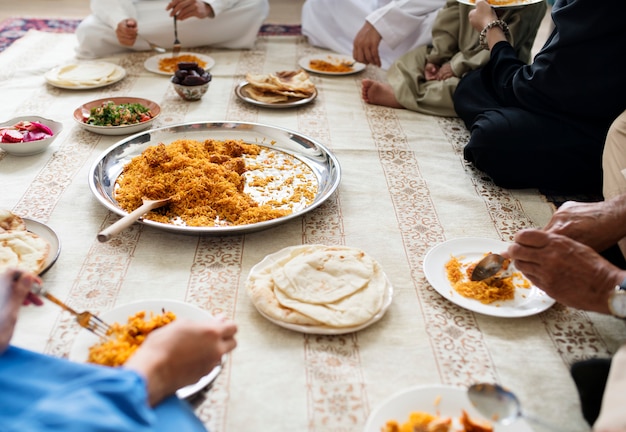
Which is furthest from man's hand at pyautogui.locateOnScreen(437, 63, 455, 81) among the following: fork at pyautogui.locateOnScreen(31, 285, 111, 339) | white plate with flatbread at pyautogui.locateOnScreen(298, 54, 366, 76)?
fork at pyautogui.locateOnScreen(31, 285, 111, 339)

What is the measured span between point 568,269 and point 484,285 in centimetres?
23

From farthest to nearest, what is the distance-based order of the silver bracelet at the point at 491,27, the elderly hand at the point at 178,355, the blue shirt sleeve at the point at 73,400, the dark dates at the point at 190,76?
the dark dates at the point at 190,76
the silver bracelet at the point at 491,27
the elderly hand at the point at 178,355
the blue shirt sleeve at the point at 73,400

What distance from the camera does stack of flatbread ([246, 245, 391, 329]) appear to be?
1355 mm

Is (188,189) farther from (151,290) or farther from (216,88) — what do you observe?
(216,88)

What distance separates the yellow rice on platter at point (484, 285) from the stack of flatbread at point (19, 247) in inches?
44.1

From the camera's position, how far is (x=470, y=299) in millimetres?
1487

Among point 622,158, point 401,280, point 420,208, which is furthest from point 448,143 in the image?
point 401,280

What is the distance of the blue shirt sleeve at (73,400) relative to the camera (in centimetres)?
83

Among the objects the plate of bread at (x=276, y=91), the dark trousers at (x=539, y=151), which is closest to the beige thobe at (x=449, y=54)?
the plate of bread at (x=276, y=91)

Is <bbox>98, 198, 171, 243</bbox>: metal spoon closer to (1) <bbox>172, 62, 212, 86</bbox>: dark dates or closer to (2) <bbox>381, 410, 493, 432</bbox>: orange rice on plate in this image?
(2) <bbox>381, 410, 493, 432</bbox>: orange rice on plate

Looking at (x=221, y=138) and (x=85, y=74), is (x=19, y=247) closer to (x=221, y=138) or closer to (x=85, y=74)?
(x=221, y=138)

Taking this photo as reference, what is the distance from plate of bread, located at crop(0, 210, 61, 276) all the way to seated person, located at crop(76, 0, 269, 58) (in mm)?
1898

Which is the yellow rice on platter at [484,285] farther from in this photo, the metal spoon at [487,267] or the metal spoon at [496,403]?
the metal spoon at [496,403]

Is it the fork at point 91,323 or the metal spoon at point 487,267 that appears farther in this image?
the metal spoon at point 487,267
